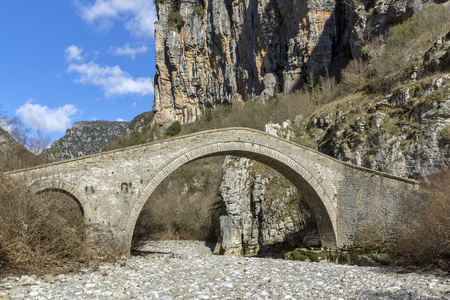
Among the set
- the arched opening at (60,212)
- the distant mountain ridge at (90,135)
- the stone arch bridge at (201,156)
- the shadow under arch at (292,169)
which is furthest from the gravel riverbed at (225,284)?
the distant mountain ridge at (90,135)

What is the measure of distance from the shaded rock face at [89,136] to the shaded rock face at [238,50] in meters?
15.0

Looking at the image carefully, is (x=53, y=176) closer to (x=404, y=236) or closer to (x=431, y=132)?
(x=404, y=236)

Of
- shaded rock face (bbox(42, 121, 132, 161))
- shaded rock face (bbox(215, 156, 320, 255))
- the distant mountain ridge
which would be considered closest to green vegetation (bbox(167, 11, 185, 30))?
the distant mountain ridge

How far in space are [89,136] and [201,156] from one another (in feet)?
207

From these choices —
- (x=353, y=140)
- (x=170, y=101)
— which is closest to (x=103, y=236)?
(x=353, y=140)

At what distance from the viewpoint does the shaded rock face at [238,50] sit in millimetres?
35031

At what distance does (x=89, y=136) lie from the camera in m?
71.8

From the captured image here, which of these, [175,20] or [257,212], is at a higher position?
[175,20]

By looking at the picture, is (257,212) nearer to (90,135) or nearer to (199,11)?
(199,11)

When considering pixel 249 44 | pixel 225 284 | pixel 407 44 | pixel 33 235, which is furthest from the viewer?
pixel 249 44

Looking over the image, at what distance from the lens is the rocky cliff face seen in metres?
32.4

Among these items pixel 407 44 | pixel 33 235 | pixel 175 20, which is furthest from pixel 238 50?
pixel 33 235

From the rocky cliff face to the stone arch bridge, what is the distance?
52.0ft

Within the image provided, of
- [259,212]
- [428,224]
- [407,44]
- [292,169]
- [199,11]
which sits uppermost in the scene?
[199,11]
